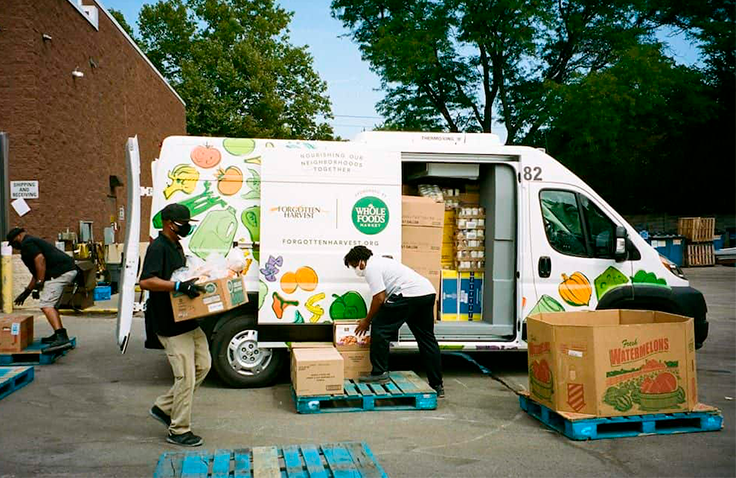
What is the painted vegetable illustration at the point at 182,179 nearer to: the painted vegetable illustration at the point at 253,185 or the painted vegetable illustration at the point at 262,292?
the painted vegetable illustration at the point at 253,185

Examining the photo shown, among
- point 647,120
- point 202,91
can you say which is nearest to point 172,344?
point 647,120

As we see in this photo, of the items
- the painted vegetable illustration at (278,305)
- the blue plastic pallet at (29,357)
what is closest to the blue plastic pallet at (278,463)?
the painted vegetable illustration at (278,305)

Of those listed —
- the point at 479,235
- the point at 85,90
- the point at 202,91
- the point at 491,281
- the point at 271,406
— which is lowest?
the point at 271,406

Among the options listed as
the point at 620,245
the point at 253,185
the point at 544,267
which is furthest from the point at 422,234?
the point at 620,245

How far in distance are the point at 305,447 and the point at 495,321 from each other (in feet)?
11.1

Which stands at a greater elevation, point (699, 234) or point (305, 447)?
point (699, 234)

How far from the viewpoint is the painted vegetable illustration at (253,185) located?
24.5 ft

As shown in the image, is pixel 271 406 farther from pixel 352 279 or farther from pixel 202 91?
pixel 202 91

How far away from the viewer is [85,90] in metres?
16.9

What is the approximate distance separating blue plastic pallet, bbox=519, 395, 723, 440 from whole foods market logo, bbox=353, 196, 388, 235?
2.55m

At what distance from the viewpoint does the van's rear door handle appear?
7.81 m

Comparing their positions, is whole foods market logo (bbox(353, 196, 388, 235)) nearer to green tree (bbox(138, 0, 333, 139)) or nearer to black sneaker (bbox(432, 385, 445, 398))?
black sneaker (bbox(432, 385, 445, 398))

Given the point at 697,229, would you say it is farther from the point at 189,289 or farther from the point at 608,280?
the point at 189,289

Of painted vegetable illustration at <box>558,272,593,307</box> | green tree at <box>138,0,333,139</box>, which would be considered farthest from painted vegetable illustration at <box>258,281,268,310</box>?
green tree at <box>138,0,333,139</box>
